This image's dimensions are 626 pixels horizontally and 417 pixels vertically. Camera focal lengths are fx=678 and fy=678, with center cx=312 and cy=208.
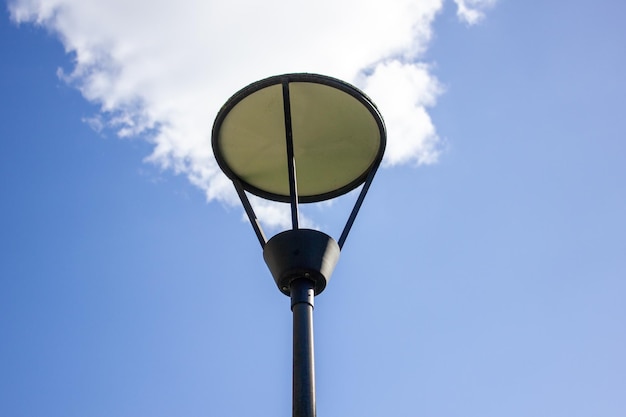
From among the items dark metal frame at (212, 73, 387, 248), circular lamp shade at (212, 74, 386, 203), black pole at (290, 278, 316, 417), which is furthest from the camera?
circular lamp shade at (212, 74, 386, 203)

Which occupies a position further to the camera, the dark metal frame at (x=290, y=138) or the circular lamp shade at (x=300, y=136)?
the circular lamp shade at (x=300, y=136)

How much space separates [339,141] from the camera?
5.44m

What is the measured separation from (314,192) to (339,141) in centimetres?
62

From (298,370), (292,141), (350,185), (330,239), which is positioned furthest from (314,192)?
(298,370)

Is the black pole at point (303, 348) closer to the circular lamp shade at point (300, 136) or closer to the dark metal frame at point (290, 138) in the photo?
the dark metal frame at point (290, 138)

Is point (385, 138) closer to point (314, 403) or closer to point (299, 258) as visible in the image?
point (299, 258)

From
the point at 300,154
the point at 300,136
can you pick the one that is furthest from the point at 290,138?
the point at 300,154

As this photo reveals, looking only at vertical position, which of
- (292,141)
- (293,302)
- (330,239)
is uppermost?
(292,141)

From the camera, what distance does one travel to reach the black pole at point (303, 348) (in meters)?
3.93

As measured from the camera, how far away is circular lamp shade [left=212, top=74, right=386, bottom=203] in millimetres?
5117

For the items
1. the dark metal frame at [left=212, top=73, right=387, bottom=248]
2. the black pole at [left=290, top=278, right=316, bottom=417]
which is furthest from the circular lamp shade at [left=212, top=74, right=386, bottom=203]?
the black pole at [left=290, top=278, right=316, bottom=417]

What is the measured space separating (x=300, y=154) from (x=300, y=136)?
0.17 meters

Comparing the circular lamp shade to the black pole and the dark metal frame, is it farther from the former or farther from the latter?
the black pole

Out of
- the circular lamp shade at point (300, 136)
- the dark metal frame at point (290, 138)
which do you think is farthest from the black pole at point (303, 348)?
the circular lamp shade at point (300, 136)
